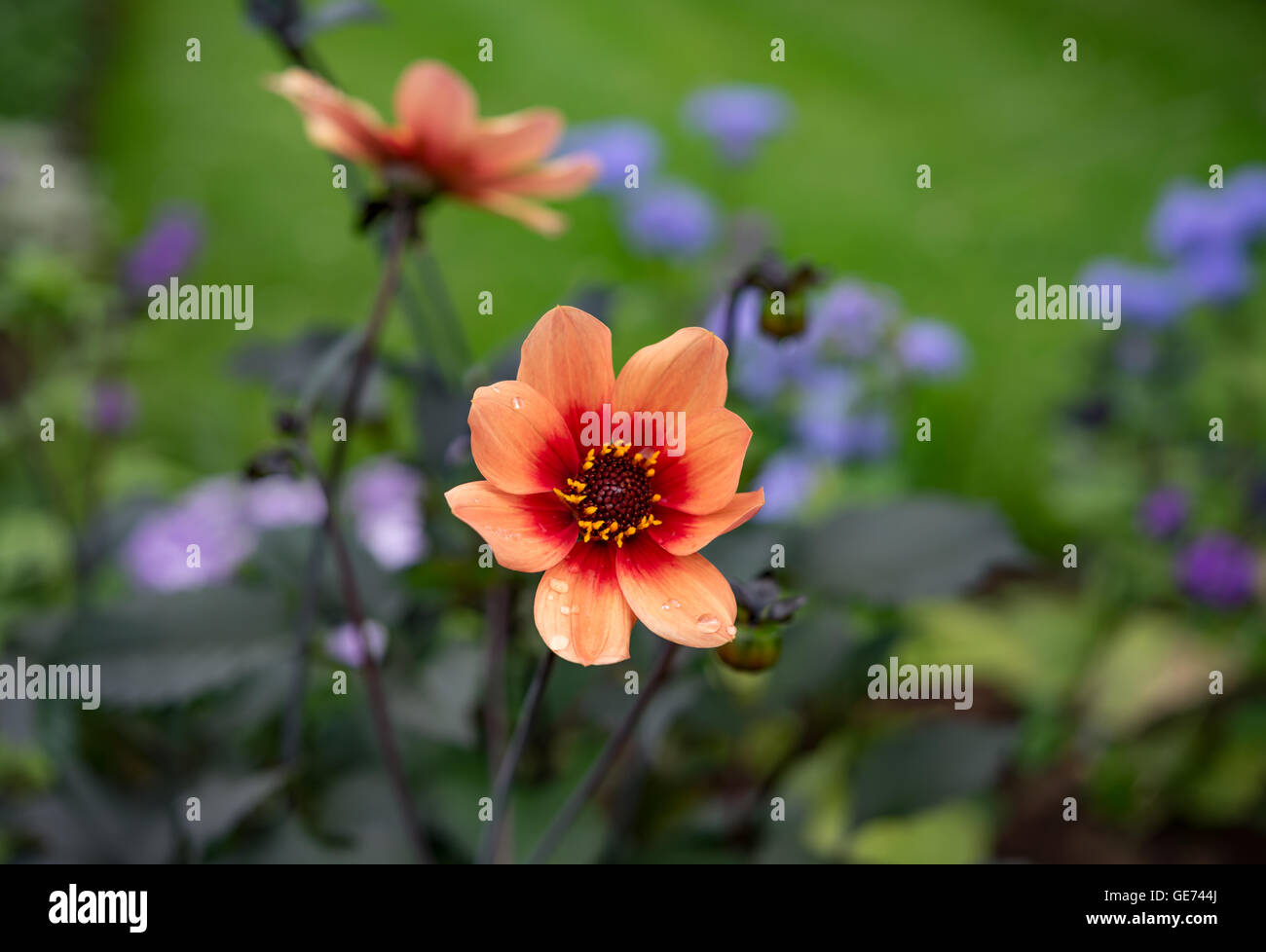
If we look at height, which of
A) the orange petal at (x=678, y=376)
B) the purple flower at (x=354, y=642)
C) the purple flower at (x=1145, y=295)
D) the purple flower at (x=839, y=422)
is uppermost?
the purple flower at (x=1145, y=295)

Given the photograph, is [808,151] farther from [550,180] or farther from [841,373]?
[550,180]

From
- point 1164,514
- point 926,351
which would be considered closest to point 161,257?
point 926,351

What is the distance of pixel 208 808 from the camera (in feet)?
1.47

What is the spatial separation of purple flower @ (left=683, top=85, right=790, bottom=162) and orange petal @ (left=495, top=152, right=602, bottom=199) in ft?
2.90

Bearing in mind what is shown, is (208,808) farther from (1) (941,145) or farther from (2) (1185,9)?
(2) (1185,9)

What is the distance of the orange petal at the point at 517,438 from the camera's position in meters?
0.30

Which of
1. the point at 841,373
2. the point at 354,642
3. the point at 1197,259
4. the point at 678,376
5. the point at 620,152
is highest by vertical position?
the point at 620,152

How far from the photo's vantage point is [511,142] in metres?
0.48

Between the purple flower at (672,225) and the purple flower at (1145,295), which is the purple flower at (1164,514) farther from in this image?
the purple flower at (672,225)

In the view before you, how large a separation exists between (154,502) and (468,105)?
46cm

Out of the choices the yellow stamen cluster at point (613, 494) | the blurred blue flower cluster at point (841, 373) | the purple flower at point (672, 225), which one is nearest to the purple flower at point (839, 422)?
the blurred blue flower cluster at point (841, 373)

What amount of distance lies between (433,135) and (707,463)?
250 millimetres

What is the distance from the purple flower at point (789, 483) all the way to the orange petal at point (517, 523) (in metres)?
0.56
